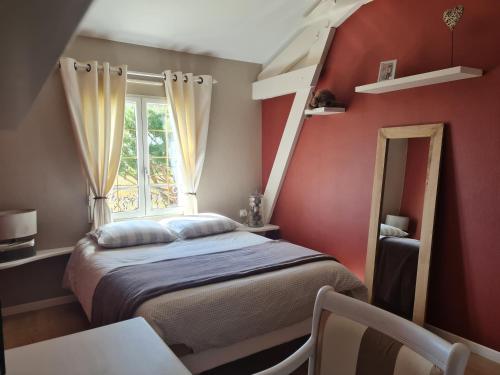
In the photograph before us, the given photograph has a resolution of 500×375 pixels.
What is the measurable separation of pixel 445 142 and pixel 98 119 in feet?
9.26

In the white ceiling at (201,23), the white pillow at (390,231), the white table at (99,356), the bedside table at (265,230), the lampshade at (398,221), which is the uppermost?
the white ceiling at (201,23)

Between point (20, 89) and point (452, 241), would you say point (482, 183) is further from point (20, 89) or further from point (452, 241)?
point (20, 89)

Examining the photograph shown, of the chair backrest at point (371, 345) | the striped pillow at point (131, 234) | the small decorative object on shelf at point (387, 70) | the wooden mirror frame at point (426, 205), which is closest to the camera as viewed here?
the chair backrest at point (371, 345)

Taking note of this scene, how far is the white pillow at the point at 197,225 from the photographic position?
343cm

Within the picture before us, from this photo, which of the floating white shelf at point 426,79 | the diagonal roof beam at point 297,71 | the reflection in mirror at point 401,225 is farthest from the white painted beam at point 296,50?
the reflection in mirror at point 401,225

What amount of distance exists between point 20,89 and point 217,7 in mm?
2915

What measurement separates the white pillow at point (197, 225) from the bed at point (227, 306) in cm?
52

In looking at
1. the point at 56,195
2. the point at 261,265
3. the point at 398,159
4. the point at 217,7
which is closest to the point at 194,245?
the point at 261,265

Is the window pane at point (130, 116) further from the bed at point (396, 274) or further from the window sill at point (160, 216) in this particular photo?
the bed at point (396, 274)

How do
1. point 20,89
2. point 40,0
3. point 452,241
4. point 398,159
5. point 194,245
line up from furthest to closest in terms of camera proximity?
point 194,245, point 398,159, point 452,241, point 20,89, point 40,0

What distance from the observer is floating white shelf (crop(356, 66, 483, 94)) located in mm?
2330

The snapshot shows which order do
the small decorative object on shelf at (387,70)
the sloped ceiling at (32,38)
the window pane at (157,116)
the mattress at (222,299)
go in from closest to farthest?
the sloped ceiling at (32,38)
the mattress at (222,299)
the small decorative object on shelf at (387,70)
the window pane at (157,116)

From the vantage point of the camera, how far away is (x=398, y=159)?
9.55 feet

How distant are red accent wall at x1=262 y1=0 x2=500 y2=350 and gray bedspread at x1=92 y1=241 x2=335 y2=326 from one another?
81 cm
